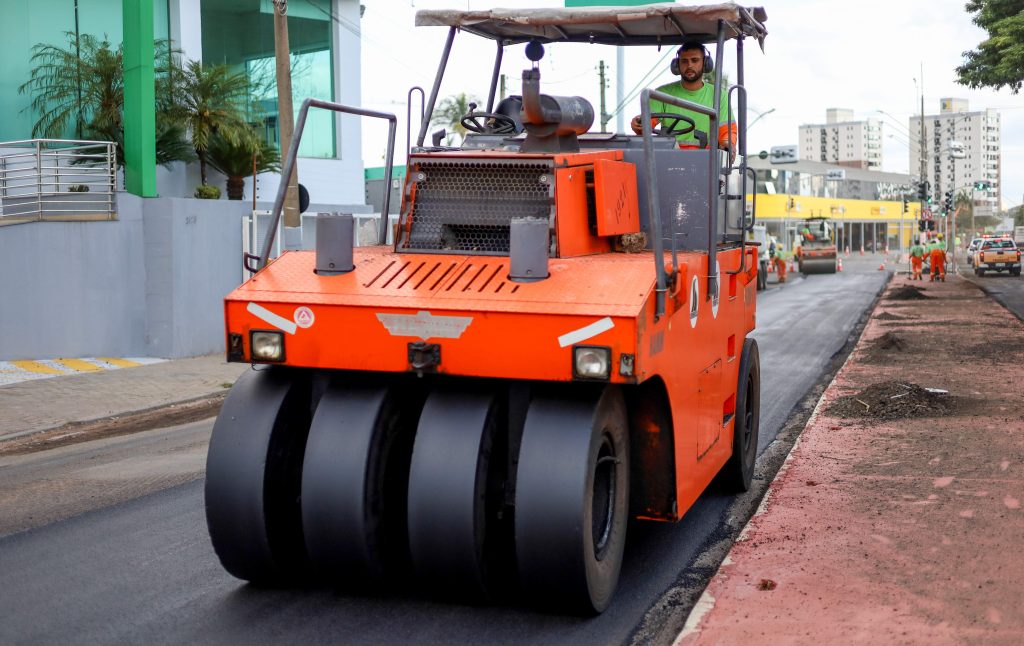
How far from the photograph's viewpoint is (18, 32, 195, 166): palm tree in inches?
742

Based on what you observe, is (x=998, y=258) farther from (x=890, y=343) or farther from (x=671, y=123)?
(x=671, y=123)

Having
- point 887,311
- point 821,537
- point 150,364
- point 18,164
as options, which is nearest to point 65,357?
point 150,364

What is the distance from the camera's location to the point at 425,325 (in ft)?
15.9

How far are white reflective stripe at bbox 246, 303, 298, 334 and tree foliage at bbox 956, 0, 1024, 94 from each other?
28.2m

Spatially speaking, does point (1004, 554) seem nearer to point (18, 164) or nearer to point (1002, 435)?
point (1002, 435)

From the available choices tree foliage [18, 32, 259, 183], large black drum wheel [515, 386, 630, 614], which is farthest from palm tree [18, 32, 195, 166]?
large black drum wheel [515, 386, 630, 614]

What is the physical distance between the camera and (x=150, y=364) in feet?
54.7

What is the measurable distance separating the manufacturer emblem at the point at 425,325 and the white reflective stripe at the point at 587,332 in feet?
1.38

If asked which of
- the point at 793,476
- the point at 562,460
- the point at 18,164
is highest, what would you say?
the point at 18,164

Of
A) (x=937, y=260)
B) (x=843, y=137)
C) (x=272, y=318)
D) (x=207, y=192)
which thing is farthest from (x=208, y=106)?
(x=843, y=137)

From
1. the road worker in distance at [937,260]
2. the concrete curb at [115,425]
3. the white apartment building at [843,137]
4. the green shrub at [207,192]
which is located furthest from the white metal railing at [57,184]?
the white apartment building at [843,137]

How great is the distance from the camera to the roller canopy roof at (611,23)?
22.0 ft

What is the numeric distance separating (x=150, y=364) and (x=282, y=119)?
4091 mm

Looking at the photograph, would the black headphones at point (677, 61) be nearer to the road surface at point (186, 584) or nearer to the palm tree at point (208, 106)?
the road surface at point (186, 584)
